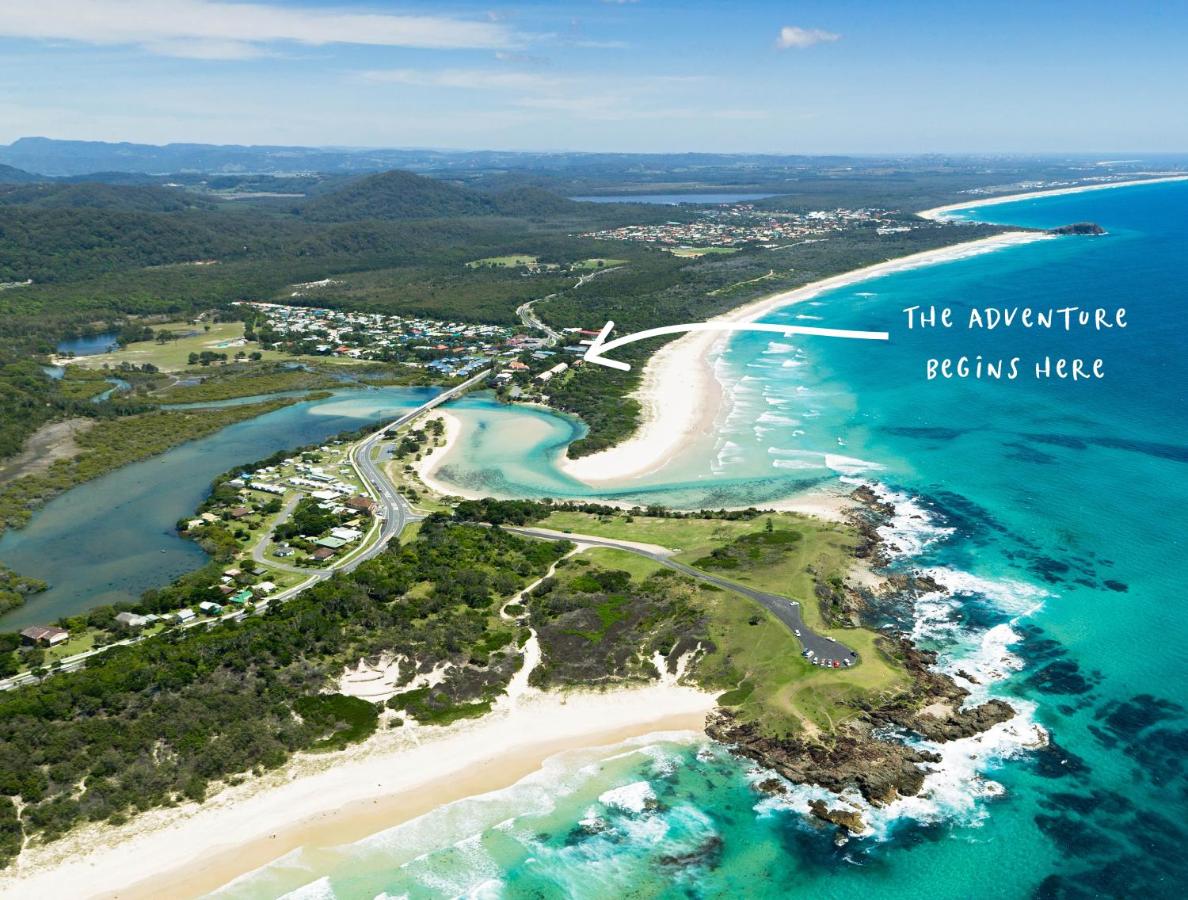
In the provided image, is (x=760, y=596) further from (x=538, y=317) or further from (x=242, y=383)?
(x=538, y=317)

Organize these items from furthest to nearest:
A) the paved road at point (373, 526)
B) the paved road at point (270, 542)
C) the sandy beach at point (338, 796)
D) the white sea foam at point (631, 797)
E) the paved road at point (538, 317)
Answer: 1. the paved road at point (538, 317)
2. the paved road at point (270, 542)
3. the paved road at point (373, 526)
4. the white sea foam at point (631, 797)
5. the sandy beach at point (338, 796)

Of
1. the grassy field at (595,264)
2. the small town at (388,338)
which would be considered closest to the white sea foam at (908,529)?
the small town at (388,338)

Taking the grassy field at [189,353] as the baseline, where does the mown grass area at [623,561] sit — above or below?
below

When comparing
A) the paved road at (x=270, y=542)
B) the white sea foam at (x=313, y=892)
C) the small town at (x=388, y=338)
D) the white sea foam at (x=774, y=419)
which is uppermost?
the small town at (x=388, y=338)

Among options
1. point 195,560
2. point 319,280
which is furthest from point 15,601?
A: point 319,280

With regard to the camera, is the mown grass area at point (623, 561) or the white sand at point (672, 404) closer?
the mown grass area at point (623, 561)

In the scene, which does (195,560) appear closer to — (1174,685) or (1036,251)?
(1174,685)

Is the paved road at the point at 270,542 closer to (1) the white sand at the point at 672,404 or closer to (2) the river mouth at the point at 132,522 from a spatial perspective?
(2) the river mouth at the point at 132,522
